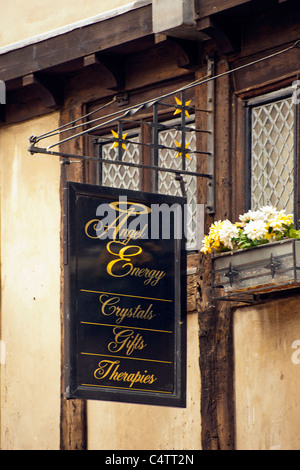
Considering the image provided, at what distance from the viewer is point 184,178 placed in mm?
13289

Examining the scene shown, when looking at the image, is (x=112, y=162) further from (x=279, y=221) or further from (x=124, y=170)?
(x=124, y=170)

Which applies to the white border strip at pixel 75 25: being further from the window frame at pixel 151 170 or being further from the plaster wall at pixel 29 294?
the window frame at pixel 151 170

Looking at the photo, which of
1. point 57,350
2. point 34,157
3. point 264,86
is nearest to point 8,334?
point 57,350

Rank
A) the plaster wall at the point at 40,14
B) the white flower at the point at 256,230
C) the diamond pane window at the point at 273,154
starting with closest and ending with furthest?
the white flower at the point at 256,230
the diamond pane window at the point at 273,154
the plaster wall at the point at 40,14

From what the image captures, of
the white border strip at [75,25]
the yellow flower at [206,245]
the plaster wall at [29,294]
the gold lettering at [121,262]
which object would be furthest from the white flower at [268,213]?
the plaster wall at [29,294]

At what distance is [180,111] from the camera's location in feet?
41.5

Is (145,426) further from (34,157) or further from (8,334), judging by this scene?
(34,157)

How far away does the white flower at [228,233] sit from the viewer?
11.7 metres

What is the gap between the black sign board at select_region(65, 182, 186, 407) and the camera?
11.3 m

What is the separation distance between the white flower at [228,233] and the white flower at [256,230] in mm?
121

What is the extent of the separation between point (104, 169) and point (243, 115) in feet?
6.28

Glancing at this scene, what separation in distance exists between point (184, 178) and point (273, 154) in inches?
45.7

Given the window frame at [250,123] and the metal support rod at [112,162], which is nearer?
the metal support rod at [112,162]

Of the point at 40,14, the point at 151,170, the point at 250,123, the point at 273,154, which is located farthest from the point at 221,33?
the point at 40,14
